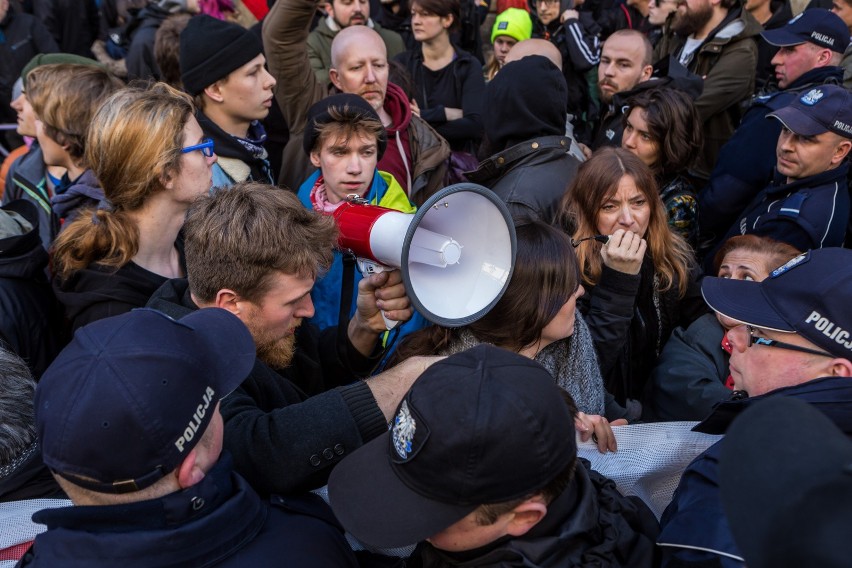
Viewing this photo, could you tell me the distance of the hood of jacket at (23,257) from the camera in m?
2.79

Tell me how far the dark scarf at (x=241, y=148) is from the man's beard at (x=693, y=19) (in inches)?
146

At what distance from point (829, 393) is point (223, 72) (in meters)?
3.05

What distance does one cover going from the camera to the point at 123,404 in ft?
4.73

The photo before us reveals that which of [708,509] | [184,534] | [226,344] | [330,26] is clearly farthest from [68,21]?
[708,509]

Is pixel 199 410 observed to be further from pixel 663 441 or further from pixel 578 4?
pixel 578 4

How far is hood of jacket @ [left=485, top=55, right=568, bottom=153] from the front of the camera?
3750 mm

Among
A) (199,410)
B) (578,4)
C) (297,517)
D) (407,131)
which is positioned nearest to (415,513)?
(297,517)

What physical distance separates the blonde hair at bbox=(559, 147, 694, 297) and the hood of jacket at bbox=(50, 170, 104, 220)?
215cm

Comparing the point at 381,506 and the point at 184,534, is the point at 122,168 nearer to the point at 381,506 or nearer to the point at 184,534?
the point at 184,534

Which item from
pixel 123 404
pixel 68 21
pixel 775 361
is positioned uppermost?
pixel 123 404

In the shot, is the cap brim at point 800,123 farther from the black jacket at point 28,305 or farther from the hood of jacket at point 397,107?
the black jacket at point 28,305

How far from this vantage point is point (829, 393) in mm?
1768

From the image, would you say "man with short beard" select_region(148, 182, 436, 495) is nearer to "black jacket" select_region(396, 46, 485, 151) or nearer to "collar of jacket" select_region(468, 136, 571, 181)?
"collar of jacket" select_region(468, 136, 571, 181)

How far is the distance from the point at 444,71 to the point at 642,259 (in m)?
3.46
